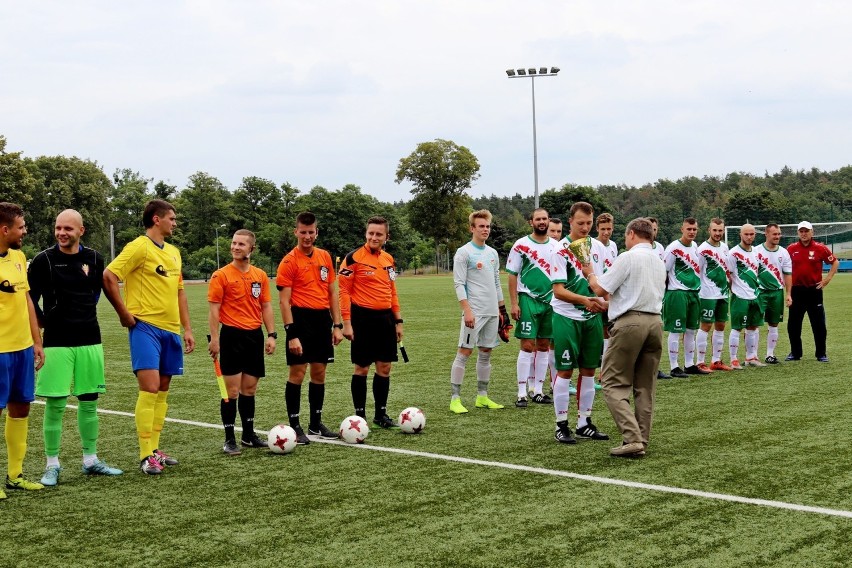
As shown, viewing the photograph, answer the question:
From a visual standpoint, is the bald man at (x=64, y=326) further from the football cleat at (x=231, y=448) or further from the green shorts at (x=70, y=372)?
the football cleat at (x=231, y=448)

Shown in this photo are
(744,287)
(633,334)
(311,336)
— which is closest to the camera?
(633,334)

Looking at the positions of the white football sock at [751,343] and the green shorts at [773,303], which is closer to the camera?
the white football sock at [751,343]

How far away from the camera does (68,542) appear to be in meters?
5.08

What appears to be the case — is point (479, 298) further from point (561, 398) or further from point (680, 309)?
point (680, 309)

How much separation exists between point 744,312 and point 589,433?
6385mm

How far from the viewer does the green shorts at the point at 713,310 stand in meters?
13.1

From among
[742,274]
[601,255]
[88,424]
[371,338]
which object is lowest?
[88,424]

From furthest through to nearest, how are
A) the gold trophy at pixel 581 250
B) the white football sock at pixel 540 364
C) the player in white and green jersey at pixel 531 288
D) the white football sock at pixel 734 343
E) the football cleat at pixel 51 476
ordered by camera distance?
the white football sock at pixel 734 343 → the white football sock at pixel 540 364 → the player in white and green jersey at pixel 531 288 → the gold trophy at pixel 581 250 → the football cleat at pixel 51 476

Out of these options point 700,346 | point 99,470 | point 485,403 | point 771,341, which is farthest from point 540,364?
point 771,341

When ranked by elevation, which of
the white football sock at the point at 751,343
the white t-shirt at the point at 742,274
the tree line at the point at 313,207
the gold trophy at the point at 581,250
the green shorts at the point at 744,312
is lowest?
the white football sock at the point at 751,343

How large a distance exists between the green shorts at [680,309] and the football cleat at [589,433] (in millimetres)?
4951

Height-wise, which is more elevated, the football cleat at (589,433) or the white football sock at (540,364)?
the white football sock at (540,364)

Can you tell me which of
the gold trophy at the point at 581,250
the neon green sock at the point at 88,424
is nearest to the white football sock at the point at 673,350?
the gold trophy at the point at 581,250

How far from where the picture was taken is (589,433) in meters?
8.08
